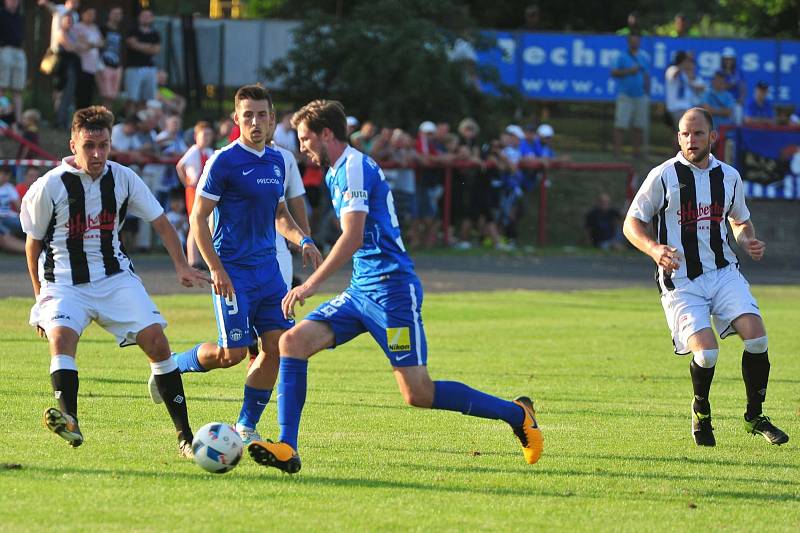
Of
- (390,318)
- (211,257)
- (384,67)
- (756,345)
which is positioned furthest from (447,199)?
(390,318)

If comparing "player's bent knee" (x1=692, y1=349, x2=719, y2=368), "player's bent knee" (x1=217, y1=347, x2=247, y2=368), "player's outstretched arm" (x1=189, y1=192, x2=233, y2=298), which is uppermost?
"player's outstretched arm" (x1=189, y1=192, x2=233, y2=298)

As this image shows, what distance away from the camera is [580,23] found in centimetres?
3759

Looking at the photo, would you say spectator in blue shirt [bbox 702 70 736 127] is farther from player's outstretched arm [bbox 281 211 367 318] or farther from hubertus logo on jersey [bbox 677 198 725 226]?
player's outstretched arm [bbox 281 211 367 318]

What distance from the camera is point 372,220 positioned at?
24.1 feet

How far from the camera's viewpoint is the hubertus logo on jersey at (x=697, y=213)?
8.64 meters

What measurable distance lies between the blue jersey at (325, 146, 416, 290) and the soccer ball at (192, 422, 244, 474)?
1057mm

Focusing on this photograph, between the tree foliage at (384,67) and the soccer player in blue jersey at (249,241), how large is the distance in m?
17.3

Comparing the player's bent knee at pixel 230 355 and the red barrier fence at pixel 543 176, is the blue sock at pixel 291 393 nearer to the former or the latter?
the player's bent knee at pixel 230 355

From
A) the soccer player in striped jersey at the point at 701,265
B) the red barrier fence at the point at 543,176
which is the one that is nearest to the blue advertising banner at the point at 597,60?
the red barrier fence at the point at 543,176

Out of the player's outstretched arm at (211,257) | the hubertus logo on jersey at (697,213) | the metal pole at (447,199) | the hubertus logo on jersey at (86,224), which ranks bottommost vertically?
the metal pole at (447,199)

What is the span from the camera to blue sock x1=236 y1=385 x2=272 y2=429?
815 centimetres

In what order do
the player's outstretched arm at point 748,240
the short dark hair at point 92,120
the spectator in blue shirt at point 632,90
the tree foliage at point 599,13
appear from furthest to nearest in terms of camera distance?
the tree foliage at point 599,13, the spectator in blue shirt at point 632,90, the player's outstretched arm at point 748,240, the short dark hair at point 92,120

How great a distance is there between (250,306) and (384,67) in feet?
59.0

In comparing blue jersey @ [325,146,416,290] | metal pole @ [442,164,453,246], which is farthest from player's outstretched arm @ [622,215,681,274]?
metal pole @ [442,164,453,246]
